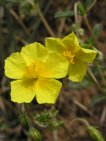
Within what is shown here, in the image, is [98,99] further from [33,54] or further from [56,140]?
[33,54]

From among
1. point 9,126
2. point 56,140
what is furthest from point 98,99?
point 9,126

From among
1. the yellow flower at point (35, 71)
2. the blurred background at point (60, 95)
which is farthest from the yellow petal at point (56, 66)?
the blurred background at point (60, 95)

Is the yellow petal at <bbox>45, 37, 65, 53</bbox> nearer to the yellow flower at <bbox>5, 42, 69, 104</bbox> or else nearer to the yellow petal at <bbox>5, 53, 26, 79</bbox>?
the yellow flower at <bbox>5, 42, 69, 104</bbox>

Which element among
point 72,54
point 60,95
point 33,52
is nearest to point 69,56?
point 72,54

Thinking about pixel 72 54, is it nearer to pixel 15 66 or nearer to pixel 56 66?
pixel 56 66

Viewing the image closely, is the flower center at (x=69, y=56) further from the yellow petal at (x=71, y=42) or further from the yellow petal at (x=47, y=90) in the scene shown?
the yellow petal at (x=47, y=90)

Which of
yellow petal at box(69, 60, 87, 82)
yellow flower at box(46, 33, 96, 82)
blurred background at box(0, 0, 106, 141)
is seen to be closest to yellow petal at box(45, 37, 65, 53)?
yellow flower at box(46, 33, 96, 82)

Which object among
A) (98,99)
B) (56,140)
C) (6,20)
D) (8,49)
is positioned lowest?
(56,140)
